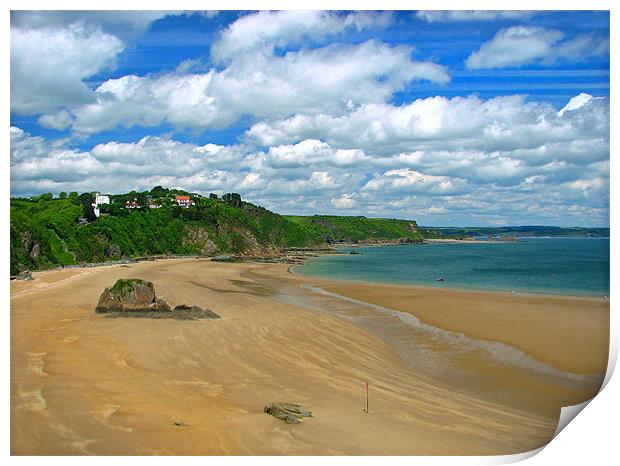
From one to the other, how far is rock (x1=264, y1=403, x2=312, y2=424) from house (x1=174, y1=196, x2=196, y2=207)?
6847 centimetres

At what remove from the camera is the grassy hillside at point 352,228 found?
543 feet

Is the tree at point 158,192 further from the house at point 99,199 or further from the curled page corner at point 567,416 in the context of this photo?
the curled page corner at point 567,416

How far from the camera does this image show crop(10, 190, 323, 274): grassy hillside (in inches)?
749

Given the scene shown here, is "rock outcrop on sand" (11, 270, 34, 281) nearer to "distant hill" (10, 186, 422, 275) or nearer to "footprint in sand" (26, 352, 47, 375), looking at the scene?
"distant hill" (10, 186, 422, 275)

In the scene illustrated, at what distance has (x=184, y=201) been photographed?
78.6m

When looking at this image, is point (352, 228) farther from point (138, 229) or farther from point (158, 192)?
point (138, 229)

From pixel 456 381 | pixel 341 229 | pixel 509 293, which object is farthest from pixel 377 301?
pixel 341 229

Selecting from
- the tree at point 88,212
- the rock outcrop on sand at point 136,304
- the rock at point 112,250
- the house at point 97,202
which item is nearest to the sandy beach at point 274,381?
the rock outcrop on sand at point 136,304

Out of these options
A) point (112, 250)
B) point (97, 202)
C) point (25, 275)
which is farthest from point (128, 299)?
point (112, 250)

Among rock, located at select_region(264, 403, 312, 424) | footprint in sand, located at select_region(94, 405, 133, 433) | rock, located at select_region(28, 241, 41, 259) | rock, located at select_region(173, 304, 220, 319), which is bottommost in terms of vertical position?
rock, located at select_region(264, 403, 312, 424)

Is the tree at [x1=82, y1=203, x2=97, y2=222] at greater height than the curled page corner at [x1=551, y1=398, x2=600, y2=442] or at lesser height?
greater

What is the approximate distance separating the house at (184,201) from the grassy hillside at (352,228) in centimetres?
7700

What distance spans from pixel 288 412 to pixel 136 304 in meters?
10.7

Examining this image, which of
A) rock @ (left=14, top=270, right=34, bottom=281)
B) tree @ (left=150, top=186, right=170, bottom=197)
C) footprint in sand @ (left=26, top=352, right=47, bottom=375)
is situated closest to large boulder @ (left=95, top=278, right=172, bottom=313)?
rock @ (left=14, top=270, right=34, bottom=281)
